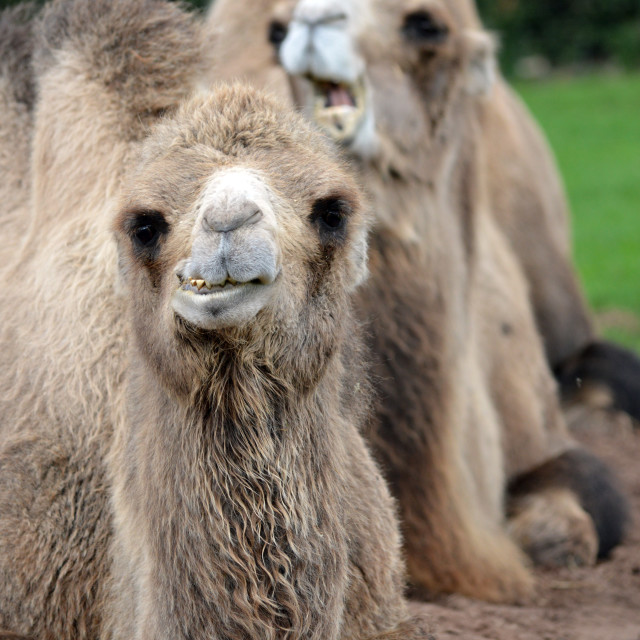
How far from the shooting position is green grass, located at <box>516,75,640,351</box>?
11.1 m

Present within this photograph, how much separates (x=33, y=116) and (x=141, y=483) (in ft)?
5.13

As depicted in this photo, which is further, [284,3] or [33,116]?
[284,3]

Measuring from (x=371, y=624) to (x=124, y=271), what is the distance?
1091mm

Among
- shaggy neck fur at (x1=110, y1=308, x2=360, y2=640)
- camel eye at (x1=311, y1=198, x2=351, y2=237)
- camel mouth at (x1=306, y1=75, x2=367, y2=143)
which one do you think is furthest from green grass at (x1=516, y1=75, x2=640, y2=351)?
shaggy neck fur at (x1=110, y1=308, x2=360, y2=640)

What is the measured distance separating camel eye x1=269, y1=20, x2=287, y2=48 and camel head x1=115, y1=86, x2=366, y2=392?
223cm

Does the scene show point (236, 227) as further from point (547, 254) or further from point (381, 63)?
point (547, 254)

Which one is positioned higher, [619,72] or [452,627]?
[452,627]

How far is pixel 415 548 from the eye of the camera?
185 inches

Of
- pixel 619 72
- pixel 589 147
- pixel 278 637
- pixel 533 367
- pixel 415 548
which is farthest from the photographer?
pixel 619 72

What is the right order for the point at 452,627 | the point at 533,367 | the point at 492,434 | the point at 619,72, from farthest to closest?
the point at 619,72 < the point at 533,367 < the point at 492,434 < the point at 452,627

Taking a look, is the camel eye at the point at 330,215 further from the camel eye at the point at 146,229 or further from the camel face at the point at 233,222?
the camel eye at the point at 146,229

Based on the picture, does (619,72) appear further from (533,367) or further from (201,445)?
(201,445)

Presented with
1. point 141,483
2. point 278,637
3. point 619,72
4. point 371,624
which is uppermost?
point 141,483

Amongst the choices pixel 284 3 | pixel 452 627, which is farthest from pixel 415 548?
pixel 284 3
